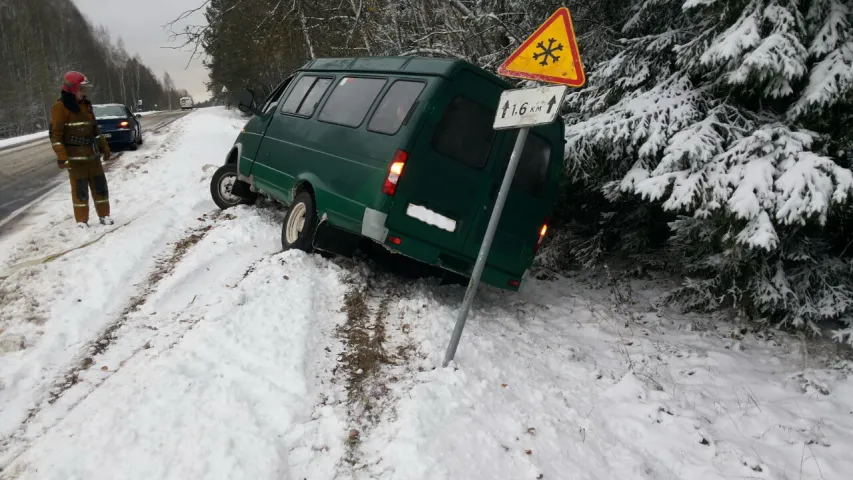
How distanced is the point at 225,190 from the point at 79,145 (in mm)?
1915

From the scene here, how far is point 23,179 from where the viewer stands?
1084 cm

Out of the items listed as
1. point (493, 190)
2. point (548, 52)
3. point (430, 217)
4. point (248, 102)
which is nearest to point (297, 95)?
point (248, 102)

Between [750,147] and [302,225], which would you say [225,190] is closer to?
[302,225]

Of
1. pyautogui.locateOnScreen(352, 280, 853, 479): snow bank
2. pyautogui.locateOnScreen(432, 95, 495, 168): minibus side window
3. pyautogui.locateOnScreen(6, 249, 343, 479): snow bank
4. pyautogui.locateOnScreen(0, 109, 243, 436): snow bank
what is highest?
pyautogui.locateOnScreen(432, 95, 495, 168): minibus side window

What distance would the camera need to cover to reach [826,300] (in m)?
4.65

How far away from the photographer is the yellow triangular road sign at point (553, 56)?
10.9 ft

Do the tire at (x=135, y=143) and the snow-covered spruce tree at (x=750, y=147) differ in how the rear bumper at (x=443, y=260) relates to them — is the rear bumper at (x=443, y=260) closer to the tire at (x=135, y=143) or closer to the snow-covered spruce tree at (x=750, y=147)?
the snow-covered spruce tree at (x=750, y=147)

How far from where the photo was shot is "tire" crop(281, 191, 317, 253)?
17.4 feet

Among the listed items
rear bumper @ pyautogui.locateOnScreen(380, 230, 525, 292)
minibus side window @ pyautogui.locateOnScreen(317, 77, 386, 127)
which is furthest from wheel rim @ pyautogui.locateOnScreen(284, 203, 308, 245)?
rear bumper @ pyautogui.locateOnScreen(380, 230, 525, 292)

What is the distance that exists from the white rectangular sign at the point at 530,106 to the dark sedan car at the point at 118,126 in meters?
14.2

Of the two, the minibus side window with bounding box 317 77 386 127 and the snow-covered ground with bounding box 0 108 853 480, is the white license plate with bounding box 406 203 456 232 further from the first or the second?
the minibus side window with bounding box 317 77 386 127

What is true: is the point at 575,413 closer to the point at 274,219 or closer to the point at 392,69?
the point at 392,69

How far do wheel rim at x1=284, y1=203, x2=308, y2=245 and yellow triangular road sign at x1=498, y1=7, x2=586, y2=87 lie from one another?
290 centimetres

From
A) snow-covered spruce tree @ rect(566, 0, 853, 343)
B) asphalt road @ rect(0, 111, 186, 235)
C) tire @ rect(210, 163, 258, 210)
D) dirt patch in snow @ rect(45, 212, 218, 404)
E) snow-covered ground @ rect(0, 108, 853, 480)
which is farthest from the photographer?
asphalt road @ rect(0, 111, 186, 235)
